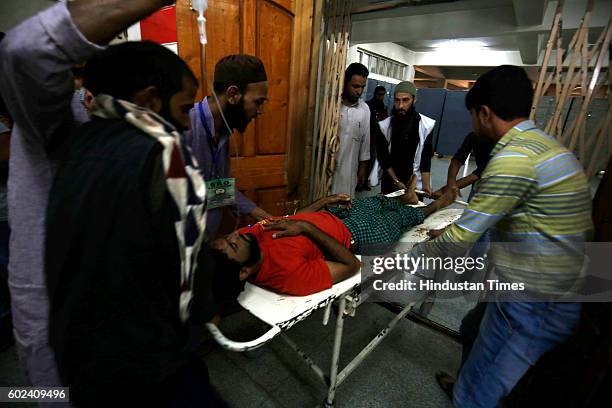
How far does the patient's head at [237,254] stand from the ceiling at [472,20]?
2.61 m

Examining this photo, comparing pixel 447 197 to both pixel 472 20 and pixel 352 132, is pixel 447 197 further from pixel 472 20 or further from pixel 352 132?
pixel 472 20

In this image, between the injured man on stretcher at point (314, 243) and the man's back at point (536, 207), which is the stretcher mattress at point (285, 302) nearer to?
the injured man on stretcher at point (314, 243)

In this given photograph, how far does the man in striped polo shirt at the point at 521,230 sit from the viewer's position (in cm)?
104

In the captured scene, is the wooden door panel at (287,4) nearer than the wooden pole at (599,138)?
No

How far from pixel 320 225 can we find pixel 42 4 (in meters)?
2.33

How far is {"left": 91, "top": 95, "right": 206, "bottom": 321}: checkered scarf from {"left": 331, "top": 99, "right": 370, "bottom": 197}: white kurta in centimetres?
246

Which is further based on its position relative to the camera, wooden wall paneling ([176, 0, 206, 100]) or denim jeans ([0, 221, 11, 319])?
wooden wall paneling ([176, 0, 206, 100])

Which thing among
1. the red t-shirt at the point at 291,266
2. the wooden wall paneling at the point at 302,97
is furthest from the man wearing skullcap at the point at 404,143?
the red t-shirt at the point at 291,266

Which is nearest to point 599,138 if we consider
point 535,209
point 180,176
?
point 535,209

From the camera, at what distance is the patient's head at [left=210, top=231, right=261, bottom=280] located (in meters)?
1.25

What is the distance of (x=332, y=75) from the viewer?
2.80m

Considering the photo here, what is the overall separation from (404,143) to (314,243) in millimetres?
2014

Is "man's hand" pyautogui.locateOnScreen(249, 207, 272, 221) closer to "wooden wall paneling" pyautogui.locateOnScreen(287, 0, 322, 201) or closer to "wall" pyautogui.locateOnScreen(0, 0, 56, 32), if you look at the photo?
"wooden wall paneling" pyautogui.locateOnScreen(287, 0, 322, 201)

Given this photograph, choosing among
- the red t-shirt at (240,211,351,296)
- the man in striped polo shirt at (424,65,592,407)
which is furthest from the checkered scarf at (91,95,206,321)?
the man in striped polo shirt at (424,65,592,407)
